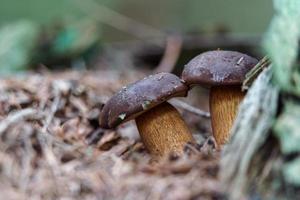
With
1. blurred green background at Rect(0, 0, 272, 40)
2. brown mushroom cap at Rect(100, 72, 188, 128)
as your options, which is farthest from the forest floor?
blurred green background at Rect(0, 0, 272, 40)

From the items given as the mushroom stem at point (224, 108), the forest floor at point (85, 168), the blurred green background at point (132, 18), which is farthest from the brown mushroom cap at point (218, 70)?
the blurred green background at point (132, 18)

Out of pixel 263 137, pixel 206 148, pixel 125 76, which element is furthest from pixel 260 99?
pixel 125 76

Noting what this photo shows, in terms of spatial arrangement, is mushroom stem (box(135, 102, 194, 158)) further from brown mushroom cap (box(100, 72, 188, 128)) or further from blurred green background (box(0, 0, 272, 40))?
blurred green background (box(0, 0, 272, 40))

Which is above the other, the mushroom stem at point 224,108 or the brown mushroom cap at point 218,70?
the brown mushroom cap at point 218,70

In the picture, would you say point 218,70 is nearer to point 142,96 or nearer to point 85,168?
point 142,96

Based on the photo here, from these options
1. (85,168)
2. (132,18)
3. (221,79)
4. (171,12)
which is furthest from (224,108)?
(171,12)

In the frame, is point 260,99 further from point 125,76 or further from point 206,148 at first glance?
point 125,76

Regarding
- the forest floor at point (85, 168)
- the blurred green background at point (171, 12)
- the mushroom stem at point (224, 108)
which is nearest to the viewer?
the forest floor at point (85, 168)

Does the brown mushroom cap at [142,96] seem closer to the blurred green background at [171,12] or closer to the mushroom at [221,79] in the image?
the mushroom at [221,79]
